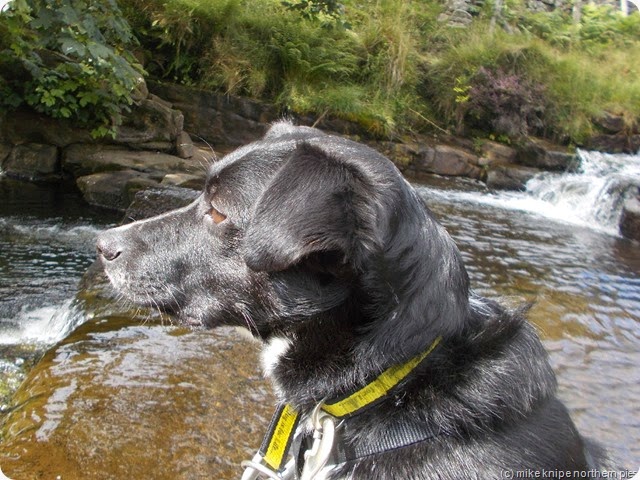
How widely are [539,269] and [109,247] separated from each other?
5326 millimetres

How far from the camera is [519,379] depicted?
1809 mm

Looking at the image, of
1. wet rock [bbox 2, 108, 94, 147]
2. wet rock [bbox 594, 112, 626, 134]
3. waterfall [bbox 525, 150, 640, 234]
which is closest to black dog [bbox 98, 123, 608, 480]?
waterfall [bbox 525, 150, 640, 234]

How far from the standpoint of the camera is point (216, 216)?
2.12 m

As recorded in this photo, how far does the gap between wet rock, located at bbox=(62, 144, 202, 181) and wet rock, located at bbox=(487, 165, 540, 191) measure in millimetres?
6229

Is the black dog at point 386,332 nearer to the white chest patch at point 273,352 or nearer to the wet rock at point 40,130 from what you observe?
the white chest patch at point 273,352

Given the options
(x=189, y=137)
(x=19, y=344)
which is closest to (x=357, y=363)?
(x=19, y=344)

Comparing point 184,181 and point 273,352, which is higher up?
point 273,352

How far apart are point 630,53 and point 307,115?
995 cm

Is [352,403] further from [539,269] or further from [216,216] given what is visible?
[539,269]

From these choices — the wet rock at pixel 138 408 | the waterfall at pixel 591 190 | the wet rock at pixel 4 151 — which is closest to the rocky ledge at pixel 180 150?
the wet rock at pixel 4 151

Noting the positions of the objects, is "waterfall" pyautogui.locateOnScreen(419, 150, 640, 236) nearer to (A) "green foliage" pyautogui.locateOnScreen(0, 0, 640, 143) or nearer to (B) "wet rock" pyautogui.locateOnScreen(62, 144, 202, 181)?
(A) "green foliage" pyautogui.locateOnScreen(0, 0, 640, 143)

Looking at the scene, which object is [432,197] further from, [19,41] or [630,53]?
[630,53]

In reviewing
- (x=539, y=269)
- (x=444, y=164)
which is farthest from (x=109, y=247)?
(x=444, y=164)

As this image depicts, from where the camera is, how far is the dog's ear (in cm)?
162
